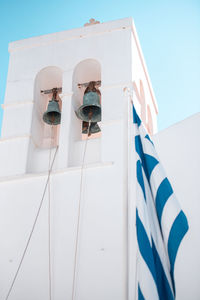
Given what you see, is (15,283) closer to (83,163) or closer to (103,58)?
(83,163)

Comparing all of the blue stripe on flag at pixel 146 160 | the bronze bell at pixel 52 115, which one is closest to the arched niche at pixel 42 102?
the bronze bell at pixel 52 115

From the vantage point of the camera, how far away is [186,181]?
5.86 meters

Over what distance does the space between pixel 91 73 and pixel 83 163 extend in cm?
186

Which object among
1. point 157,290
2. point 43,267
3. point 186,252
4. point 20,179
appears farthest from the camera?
point 20,179

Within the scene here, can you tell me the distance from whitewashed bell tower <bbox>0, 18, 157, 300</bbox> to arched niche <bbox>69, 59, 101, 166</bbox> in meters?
0.02

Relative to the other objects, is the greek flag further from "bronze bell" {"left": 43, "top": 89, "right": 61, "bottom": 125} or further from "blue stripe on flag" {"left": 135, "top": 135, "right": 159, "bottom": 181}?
"bronze bell" {"left": 43, "top": 89, "right": 61, "bottom": 125}

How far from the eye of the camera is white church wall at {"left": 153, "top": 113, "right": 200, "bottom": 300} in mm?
5258

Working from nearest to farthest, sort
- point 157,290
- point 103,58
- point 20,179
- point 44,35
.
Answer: point 157,290 → point 20,179 → point 103,58 → point 44,35

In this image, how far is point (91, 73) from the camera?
7.99 metres

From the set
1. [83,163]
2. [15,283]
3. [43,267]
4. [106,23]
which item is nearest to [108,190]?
[83,163]

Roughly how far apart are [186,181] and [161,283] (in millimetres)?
2164

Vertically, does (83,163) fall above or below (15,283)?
above

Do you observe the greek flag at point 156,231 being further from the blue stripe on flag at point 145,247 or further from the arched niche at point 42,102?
the arched niche at point 42,102

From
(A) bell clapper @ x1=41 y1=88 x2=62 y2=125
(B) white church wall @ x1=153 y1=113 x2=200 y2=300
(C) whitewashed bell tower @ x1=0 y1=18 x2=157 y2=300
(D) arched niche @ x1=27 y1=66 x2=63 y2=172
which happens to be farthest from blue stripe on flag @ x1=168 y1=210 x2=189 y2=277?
(A) bell clapper @ x1=41 y1=88 x2=62 y2=125
